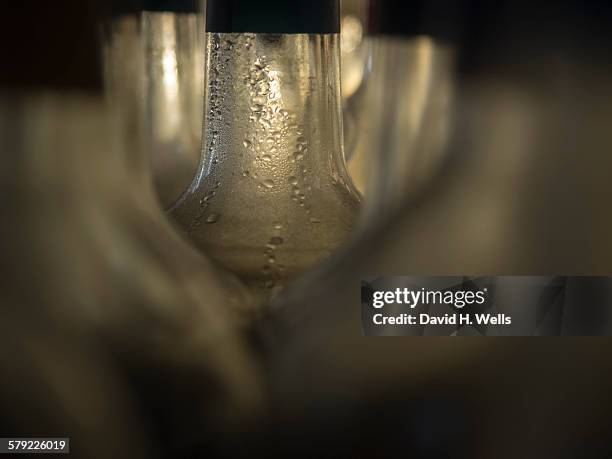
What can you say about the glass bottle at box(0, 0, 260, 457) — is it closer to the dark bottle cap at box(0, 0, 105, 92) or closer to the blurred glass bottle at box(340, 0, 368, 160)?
the dark bottle cap at box(0, 0, 105, 92)

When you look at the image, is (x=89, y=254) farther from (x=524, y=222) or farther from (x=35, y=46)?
(x=524, y=222)

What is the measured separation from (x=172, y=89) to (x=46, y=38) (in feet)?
0.33

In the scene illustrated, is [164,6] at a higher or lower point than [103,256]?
higher

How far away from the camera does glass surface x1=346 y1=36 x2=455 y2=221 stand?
49 centimetres

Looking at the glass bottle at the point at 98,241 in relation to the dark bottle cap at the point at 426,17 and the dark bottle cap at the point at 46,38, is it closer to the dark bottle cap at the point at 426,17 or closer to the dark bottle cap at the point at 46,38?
the dark bottle cap at the point at 46,38

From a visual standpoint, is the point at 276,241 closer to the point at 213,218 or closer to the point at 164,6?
the point at 213,218

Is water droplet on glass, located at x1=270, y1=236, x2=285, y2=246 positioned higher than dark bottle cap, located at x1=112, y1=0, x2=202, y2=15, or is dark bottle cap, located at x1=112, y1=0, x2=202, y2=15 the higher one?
dark bottle cap, located at x1=112, y1=0, x2=202, y2=15

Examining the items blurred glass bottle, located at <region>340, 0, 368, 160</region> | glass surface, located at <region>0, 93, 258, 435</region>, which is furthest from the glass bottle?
blurred glass bottle, located at <region>340, 0, 368, 160</region>

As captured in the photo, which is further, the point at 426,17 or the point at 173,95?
the point at 173,95

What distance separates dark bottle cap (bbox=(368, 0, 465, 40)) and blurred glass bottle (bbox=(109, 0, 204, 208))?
0.13 meters

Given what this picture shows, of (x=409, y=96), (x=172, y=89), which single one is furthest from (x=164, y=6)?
(x=409, y=96)

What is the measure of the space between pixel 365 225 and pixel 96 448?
0.57ft

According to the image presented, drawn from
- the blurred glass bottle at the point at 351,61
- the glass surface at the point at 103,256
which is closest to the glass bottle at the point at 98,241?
the glass surface at the point at 103,256

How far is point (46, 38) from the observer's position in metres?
0.50
